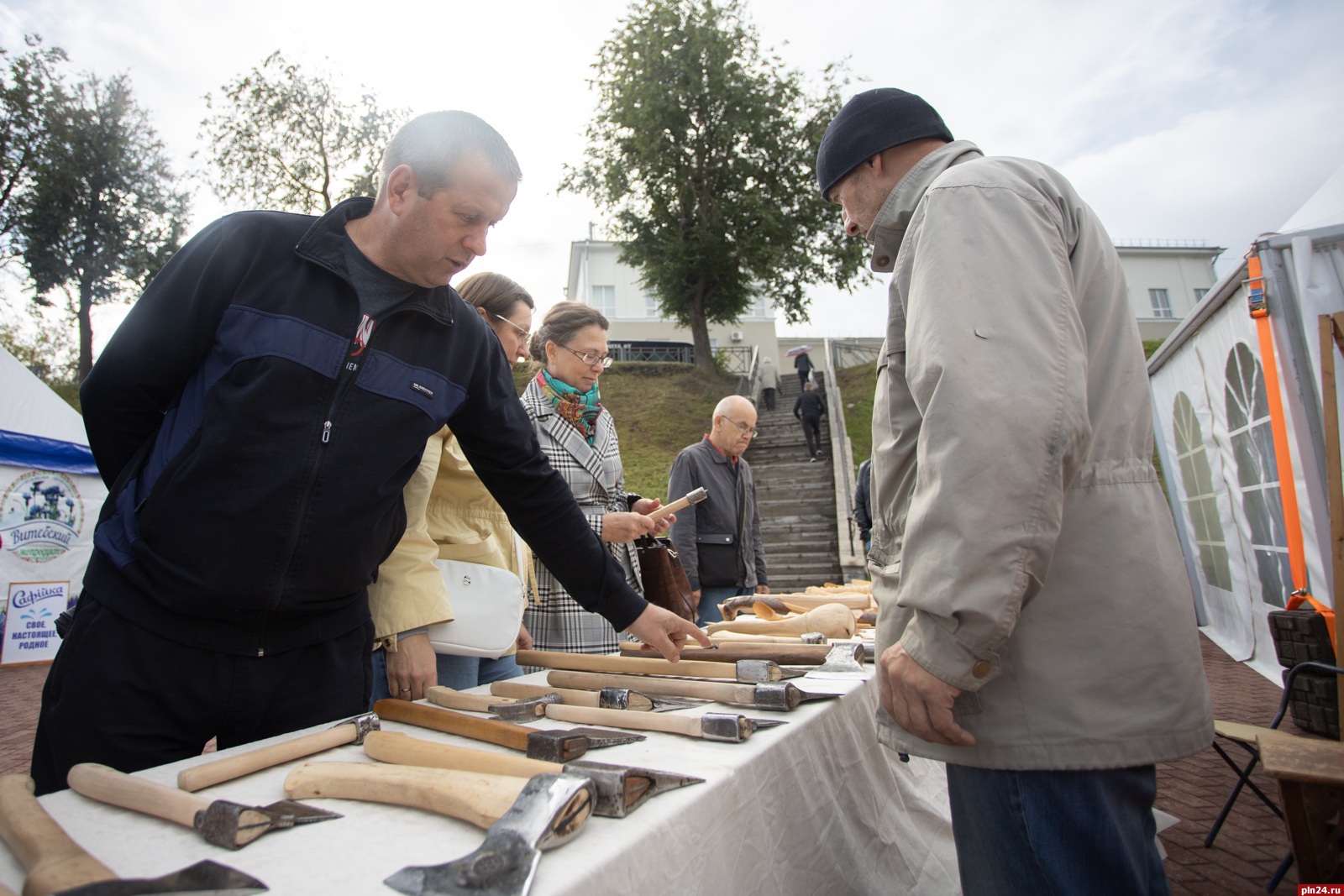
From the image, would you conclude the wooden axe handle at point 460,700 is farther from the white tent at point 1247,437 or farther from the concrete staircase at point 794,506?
the concrete staircase at point 794,506

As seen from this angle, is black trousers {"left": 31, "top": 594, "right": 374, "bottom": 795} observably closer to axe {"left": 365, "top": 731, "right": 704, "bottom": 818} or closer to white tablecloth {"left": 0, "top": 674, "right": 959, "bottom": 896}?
white tablecloth {"left": 0, "top": 674, "right": 959, "bottom": 896}

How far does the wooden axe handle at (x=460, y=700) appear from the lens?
161 cm

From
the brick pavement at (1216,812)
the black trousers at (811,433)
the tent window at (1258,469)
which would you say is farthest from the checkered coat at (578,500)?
the black trousers at (811,433)

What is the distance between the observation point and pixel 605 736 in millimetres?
1315

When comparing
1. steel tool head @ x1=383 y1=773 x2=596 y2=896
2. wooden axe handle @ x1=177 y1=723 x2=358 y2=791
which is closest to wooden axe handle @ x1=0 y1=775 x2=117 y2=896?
wooden axe handle @ x1=177 y1=723 x2=358 y2=791

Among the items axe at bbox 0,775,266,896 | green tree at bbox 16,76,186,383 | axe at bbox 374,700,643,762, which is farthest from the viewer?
green tree at bbox 16,76,186,383

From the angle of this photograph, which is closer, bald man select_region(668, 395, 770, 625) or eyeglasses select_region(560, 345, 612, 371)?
eyeglasses select_region(560, 345, 612, 371)

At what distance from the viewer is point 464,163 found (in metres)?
1.51

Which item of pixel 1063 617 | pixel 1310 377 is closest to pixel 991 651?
pixel 1063 617

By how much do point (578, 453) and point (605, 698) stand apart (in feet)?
5.05

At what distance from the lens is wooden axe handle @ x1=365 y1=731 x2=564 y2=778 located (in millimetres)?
1065

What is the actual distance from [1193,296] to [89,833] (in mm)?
47245

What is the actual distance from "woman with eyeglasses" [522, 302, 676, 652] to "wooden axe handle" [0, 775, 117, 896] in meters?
1.87

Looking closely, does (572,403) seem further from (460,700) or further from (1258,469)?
(1258,469)
